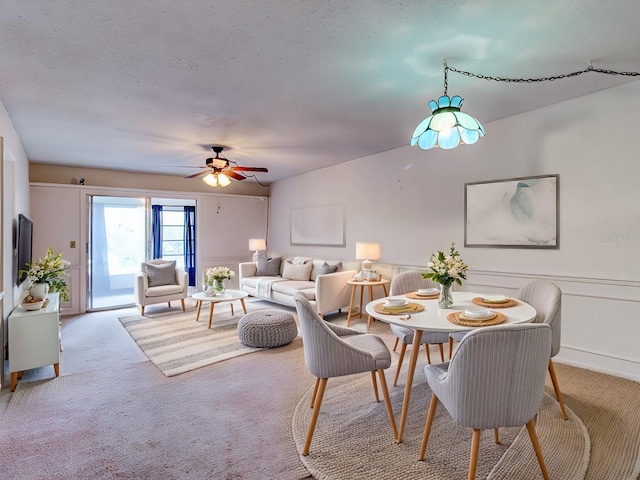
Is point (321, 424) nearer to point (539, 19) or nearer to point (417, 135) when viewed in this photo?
point (417, 135)

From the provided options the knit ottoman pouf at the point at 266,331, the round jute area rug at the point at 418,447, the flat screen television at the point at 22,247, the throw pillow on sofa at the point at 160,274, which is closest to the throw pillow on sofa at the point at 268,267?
the throw pillow on sofa at the point at 160,274

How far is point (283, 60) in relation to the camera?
7.94ft

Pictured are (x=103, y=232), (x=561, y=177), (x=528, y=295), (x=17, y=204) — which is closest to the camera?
(x=528, y=295)

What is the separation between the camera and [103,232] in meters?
6.59

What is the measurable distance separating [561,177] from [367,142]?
7.29ft

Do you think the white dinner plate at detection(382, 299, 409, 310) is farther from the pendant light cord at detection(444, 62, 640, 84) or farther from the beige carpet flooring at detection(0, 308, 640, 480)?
the pendant light cord at detection(444, 62, 640, 84)

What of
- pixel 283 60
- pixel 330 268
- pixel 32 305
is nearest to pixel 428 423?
pixel 283 60

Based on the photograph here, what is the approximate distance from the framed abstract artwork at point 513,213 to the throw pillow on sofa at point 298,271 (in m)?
2.71

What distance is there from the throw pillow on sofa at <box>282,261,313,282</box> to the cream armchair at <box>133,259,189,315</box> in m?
1.69

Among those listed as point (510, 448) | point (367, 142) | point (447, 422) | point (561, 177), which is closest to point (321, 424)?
point (447, 422)

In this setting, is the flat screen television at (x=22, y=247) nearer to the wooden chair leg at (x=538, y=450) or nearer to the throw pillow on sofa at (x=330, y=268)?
the throw pillow on sofa at (x=330, y=268)

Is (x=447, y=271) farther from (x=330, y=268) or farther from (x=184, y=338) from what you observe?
(x=184, y=338)

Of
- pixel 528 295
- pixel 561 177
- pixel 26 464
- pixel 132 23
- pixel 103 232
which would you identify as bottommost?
pixel 26 464

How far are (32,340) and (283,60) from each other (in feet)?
10.2
